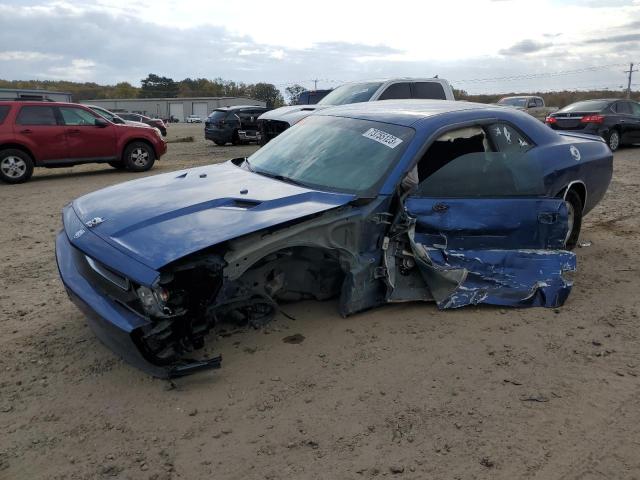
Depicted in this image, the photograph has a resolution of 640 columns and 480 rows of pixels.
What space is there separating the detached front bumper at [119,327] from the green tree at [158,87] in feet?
295

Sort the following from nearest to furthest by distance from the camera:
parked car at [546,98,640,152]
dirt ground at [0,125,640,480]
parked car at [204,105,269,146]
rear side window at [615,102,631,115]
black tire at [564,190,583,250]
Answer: dirt ground at [0,125,640,480]
black tire at [564,190,583,250]
parked car at [546,98,640,152]
rear side window at [615,102,631,115]
parked car at [204,105,269,146]

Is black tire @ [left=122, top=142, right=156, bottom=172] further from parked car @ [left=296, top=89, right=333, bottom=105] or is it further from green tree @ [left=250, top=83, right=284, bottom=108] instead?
green tree @ [left=250, top=83, right=284, bottom=108]

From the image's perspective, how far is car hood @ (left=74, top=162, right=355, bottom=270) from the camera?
9.36 ft

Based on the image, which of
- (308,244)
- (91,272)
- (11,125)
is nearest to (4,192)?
(11,125)

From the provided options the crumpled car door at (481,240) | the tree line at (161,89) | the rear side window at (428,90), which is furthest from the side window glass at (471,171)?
the tree line at (161,89)

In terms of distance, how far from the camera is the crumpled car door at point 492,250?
380 cm

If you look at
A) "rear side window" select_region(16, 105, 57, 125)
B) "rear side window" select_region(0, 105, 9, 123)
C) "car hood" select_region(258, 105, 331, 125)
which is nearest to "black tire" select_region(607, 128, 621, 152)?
"car hood" select_region(258, 105, 331, 125)

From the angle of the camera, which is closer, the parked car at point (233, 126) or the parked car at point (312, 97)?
the parked car at point (312, 97)

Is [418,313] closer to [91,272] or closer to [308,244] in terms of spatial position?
[308,244]

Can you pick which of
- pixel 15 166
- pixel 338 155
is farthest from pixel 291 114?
pixel 338 155

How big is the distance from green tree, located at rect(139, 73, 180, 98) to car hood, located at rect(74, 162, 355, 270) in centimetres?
8901

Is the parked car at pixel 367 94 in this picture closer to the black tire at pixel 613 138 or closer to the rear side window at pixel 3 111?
the rear side window at pixel 3 111

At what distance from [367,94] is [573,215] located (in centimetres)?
602

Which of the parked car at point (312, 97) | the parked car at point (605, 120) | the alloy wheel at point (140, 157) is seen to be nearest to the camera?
the alloy wheel at point (140, 157)
